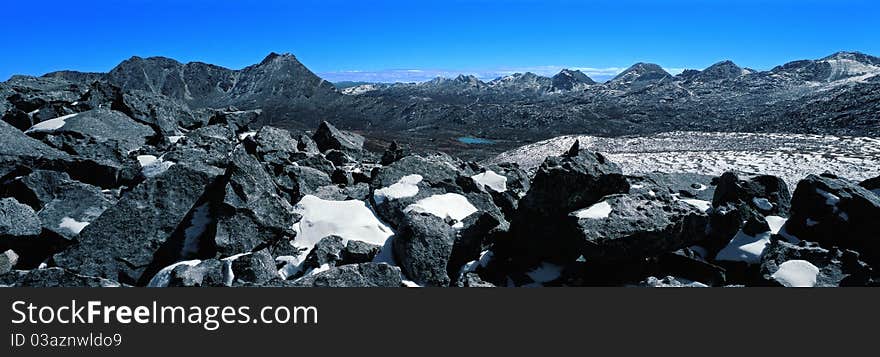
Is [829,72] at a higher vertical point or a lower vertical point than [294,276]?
higher

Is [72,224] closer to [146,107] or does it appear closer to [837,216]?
[146,107]

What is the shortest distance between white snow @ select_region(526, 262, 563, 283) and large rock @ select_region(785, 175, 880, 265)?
7.12m

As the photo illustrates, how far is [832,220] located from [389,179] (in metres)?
13.1

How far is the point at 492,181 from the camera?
1800 cm

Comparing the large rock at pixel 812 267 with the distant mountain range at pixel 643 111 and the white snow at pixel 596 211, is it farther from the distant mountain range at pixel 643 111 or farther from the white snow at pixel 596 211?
the distant mountain range at pixel 643 111

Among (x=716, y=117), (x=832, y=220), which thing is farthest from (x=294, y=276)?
(x=716, y=117)

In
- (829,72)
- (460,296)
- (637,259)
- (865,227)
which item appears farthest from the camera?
(829,72)

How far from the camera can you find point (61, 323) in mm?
7223

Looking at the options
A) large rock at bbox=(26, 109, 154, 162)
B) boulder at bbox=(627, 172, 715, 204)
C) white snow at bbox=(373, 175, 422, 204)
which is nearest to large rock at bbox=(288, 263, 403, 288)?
white snow at bbox=(373, 175, 422, 204)

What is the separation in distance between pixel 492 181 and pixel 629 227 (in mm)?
8030

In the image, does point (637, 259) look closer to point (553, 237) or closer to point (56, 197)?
point (553, 237)

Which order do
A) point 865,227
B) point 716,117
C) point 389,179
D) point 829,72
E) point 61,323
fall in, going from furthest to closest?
point 829,72 → point 716,117 → point 389,179 → point 865,227 → point 61,323

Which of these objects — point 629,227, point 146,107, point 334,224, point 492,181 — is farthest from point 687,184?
point 146,107

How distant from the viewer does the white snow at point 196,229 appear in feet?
38.5
